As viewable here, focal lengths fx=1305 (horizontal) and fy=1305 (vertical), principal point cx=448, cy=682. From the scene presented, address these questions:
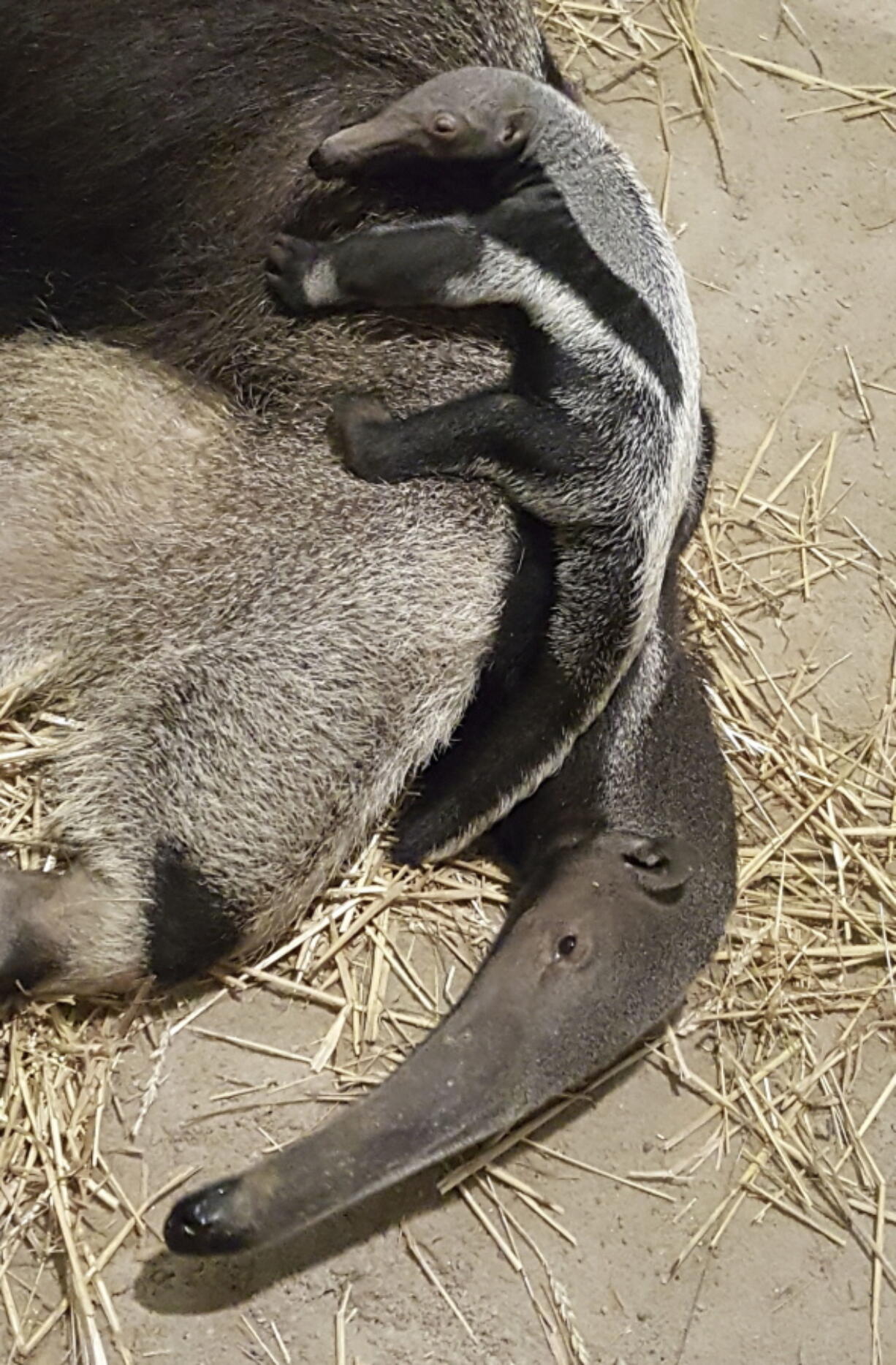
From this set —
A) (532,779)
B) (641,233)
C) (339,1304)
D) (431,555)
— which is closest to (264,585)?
(431,555)

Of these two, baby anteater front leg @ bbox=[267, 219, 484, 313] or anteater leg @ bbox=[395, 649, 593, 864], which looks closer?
baby anteater front leg @ bbox=[267, 219, 484, 313]

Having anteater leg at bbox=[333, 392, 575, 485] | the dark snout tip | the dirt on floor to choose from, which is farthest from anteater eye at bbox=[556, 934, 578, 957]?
anteater leg at bbox=[333, 392, 575, 485]

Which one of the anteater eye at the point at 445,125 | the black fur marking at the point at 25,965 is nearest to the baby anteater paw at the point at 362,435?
the anteater eye at the point at 445,125

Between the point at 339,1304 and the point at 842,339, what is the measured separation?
3.02 m

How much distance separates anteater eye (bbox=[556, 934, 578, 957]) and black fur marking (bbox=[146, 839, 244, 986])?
66 centimetres

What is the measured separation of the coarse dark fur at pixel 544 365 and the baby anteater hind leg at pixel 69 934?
756 millimetres

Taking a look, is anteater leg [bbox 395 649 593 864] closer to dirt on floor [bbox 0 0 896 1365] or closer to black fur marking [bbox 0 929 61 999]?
dirt on floor [bbox 0 0 896 1365]

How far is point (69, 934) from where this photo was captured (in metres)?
2.58

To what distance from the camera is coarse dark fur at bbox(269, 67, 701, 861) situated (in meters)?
2.56

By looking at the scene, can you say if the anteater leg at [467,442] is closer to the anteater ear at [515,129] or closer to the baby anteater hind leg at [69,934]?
the anteater ear at [515,129]

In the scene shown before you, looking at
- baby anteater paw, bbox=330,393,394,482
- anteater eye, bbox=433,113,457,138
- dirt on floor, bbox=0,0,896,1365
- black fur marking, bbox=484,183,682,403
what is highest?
anteater eye, bbox=433,113,457,138

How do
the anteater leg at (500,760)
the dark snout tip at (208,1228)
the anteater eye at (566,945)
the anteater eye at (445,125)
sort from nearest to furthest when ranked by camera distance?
the dark snout tip at (208,1228) < the anteater eye at (445,125) < the anteater eye at (566,945) < the anteater leg at (500,760)

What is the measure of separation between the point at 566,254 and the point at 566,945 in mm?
1387

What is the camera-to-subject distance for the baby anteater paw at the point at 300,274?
2.60m
